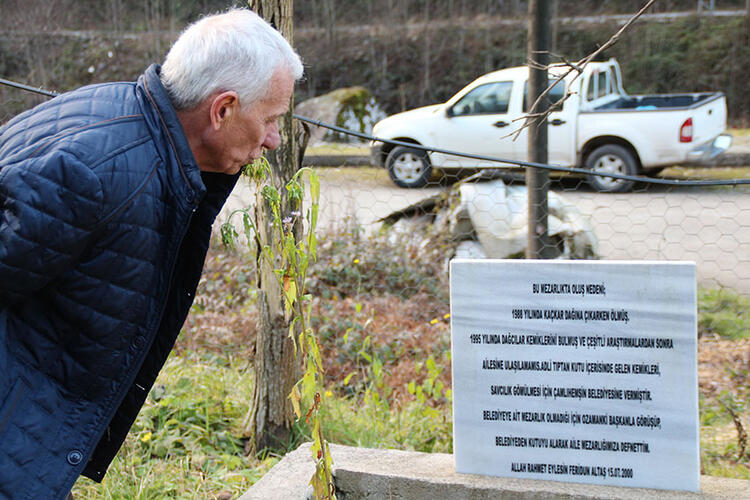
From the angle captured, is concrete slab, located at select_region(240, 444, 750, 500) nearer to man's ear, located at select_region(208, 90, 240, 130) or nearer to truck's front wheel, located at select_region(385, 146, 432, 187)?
man's ear, located at select_region(208, 90, 240, 130)

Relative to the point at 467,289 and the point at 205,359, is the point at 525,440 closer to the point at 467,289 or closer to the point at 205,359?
the point at 467,289

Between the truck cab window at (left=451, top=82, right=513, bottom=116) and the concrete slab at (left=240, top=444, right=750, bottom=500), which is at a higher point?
the truck cab window at (left=451, top=82, right=513, bottom=116)

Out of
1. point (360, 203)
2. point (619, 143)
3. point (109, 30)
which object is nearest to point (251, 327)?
point (360, 203)

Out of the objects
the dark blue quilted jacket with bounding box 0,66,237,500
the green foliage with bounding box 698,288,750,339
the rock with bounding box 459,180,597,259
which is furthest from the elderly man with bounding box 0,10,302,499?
the rock with bounding box 459,180,597,259

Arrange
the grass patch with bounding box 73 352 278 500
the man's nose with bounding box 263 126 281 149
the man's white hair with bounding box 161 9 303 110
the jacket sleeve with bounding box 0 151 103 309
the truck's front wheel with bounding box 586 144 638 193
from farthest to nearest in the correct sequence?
the truck's front wheel with bounding box 586 144 638 193 < the grass patch with bounding box 73 352 278 500 < the man's nose with bounding box 263 126 281 149 < the man's white hair with bounding box 161 9 303 110 < the jacket sleeve with bounding box 0 151 103 309

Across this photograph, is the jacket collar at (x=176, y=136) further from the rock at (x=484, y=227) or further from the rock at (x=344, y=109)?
the rock at (x=344, y=109)

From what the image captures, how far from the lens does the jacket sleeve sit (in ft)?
4.92

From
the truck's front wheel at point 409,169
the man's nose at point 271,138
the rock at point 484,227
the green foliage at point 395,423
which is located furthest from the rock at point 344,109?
the man's nose at point 271,138

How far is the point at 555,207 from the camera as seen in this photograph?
662cm

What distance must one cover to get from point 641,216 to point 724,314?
2.31 m

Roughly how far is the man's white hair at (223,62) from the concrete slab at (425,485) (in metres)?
1.40

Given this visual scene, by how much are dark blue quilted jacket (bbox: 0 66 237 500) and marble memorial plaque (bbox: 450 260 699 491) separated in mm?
1155

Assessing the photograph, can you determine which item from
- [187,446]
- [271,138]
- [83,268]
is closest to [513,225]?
[187,446]

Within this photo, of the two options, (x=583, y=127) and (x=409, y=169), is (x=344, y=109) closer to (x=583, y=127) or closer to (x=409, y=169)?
(x=583, y=127)
